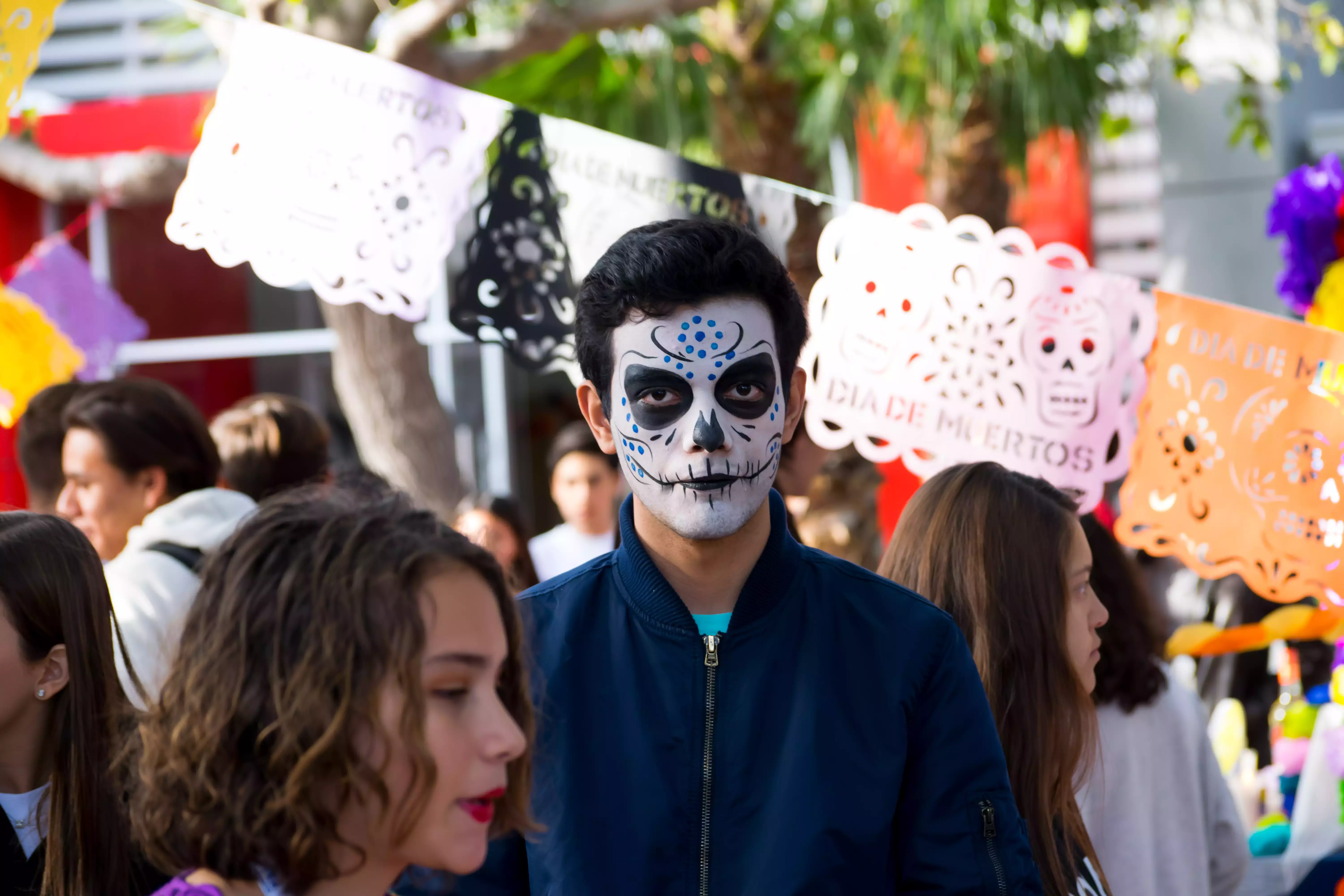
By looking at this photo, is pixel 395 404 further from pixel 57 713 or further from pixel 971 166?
pixel 57 713

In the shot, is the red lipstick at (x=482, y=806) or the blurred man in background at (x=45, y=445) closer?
the red lipstick at (x=482, y=806)

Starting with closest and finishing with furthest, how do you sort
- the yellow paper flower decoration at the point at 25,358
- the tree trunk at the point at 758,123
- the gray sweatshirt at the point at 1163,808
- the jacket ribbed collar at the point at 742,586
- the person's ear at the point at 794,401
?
the jacket ribbed collar at the point at 742,586 → the person's ear at the point at 794,401 → the gray sweatshirt at the point at 1163,808 → the yellow paper flower decoration at the point at 25,358 → the tree trunk at the point at 758,123

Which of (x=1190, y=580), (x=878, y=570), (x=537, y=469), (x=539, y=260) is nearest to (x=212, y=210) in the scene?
(x=539, y=260)

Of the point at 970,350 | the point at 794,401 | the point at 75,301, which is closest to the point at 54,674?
the point at 794,401

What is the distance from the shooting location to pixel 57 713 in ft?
6.72

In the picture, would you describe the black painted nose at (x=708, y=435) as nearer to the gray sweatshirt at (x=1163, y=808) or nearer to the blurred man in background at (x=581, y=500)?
the gray sweatshirt at (x=1163, y=808)

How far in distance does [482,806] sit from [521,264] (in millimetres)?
1975

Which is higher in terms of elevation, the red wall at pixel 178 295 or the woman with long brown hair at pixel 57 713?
the red wall at pixel 178 295

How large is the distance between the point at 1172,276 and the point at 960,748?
761 centimetres

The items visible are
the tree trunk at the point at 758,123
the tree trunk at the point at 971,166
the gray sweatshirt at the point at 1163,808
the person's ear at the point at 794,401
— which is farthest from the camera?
the tree trunk at the point at 971,166

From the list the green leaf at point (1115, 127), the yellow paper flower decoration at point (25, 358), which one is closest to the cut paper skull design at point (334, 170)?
the yellow paper flower decoration at point (25, 358)

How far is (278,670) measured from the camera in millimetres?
1391

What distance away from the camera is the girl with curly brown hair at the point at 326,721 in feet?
4.47

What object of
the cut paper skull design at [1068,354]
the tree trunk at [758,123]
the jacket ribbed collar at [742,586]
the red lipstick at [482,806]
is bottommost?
the red lipstick at [482,806]
